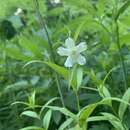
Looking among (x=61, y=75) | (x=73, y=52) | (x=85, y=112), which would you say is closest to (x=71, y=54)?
(x=73, y=52)

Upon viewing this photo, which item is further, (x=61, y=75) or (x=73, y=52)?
(x=61, y=75)

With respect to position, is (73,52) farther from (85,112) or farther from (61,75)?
(61,75)

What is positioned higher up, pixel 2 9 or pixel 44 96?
pixel 2 9

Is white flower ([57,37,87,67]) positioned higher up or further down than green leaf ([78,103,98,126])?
higher up

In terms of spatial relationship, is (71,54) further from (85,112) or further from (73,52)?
(85,112)

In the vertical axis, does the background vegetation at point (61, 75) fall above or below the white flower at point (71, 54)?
below

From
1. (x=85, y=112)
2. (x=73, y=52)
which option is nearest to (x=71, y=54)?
(x=73, y=52)

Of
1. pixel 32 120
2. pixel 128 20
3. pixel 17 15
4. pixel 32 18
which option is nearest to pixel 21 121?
pixel 32 120

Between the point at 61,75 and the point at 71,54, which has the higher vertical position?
the point at 71,54

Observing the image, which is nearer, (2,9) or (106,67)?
(106,67)

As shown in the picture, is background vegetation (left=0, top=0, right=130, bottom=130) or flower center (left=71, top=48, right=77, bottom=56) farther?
background vegetation (left=0, top=0, right=130, bottom=130)

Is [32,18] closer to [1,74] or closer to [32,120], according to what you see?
[1,74]
